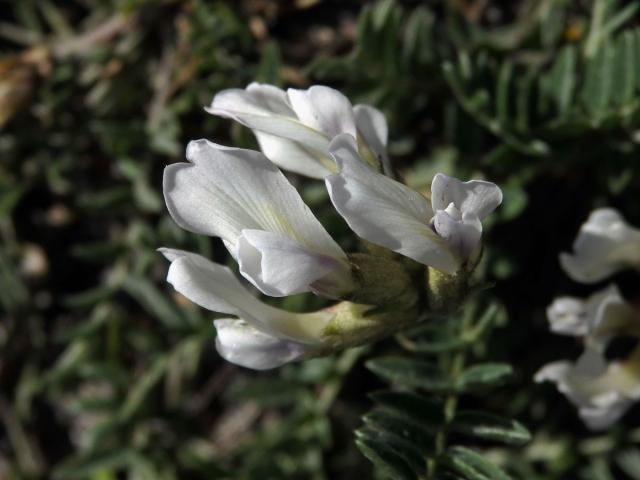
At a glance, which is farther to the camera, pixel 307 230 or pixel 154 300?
pixel 154 300

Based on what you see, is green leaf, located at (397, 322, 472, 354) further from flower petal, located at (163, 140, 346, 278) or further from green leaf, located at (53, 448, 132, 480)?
green leaf, located at (53, 448, 132, 480)

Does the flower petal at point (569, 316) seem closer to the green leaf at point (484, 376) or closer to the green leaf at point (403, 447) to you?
the green leaf at point (484, 376)

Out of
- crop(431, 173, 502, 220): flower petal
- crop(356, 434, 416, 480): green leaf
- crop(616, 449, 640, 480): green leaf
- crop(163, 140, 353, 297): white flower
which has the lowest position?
Result: crop(616, 449, 640, 480): green leaf

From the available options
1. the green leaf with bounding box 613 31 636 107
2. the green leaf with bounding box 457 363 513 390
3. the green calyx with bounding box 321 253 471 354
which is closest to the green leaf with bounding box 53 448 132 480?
the green leaf with bounding box 457 363 513 390

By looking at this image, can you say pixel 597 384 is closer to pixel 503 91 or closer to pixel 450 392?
pixel 450 392

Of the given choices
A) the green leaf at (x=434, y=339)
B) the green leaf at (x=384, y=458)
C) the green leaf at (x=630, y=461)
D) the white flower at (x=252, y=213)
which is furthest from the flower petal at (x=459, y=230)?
the green leaf at (x=630, y=461)

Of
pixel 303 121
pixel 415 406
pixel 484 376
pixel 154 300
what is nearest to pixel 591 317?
pixel 484 376
